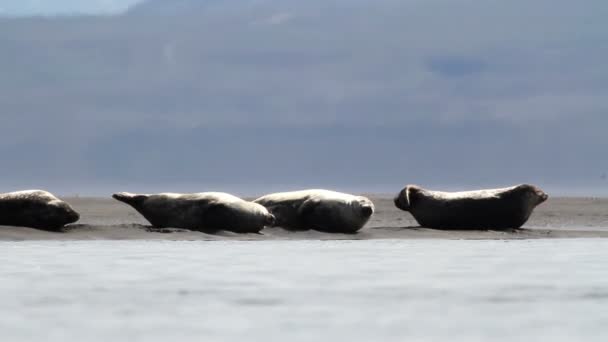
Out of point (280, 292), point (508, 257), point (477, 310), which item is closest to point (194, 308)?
point (280, 292)

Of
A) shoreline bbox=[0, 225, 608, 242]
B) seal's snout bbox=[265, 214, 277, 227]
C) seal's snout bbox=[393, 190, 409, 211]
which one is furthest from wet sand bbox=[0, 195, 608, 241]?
seal's snout bbox=[393, 190, 409, 211]

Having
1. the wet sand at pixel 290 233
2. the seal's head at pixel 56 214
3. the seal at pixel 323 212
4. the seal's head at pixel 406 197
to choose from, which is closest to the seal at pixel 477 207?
the seal's head at pixel 406 197

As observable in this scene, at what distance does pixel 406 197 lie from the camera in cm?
1848

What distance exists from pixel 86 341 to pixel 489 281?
3987 mm

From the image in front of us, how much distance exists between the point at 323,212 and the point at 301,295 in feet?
33.8

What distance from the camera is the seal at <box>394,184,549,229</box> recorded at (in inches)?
708

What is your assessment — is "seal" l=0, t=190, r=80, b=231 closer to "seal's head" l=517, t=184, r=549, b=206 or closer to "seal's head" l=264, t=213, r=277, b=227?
"seal's head" l=264, t=213, r=277, b=227

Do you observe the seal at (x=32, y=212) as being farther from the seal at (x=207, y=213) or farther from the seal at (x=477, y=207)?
the seal at (x=477, y=207)

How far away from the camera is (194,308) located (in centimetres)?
587

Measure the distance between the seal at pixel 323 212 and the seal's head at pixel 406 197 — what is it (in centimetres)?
136

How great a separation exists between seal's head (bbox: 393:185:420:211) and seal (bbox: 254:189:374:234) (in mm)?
1358

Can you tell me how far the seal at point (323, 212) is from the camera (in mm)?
16938

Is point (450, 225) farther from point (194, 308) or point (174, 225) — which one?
point (194, 308)

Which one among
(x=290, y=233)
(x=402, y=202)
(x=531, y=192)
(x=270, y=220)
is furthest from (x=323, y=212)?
(x=531, y=192)
